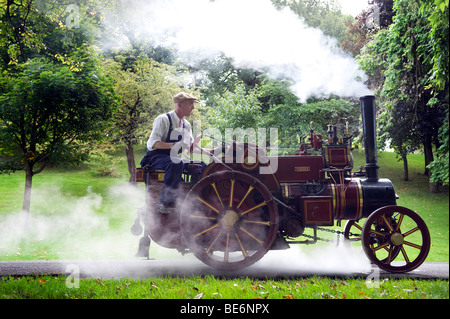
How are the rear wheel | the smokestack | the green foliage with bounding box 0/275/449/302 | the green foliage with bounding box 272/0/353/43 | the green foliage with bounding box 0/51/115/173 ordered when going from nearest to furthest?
the green foliage with bounding box 0/275/449/302 → the rear wheel → the smokestack → the green foliage with bounding box 0/51/115/173 → the green foliage with bounding box 272/0/353/43

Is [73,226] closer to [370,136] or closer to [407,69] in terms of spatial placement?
[370,136]

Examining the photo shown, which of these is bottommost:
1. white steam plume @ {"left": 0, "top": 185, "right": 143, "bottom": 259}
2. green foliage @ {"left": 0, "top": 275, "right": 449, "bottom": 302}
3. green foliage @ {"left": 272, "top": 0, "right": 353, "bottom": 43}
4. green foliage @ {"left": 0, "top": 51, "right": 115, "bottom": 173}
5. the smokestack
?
green foliage @ {"left": 0, "top": 275, "right": 449, "bottom": 302}

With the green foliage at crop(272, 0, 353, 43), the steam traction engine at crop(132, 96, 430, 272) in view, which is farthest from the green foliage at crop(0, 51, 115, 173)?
the green foliage at crop(272, 0, 353, 43)

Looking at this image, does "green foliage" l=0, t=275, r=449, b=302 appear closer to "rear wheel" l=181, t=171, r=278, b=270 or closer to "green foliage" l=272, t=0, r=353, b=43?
"rear wheel" l=181, t=171, r=278, b=270

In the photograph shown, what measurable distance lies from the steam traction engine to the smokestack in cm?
1

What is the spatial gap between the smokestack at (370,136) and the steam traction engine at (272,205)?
1cm

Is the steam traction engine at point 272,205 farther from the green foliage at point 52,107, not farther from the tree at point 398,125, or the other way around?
the tree at point 398,125

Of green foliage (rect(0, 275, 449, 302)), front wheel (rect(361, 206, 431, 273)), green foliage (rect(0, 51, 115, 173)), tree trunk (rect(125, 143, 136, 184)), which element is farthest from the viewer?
tree trunk (rect(125, 143, 136, 184))

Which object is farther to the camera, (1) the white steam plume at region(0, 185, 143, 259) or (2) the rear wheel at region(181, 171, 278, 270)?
(1) the white steam plume at region(0, 185, 143, 259)

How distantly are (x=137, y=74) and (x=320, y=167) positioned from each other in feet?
26.6

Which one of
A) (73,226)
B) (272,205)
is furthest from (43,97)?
(272,205)

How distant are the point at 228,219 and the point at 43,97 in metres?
4.78

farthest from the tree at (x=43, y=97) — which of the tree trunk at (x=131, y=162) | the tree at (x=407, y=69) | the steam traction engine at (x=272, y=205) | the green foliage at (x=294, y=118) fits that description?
the tree at (x=407, y=69)

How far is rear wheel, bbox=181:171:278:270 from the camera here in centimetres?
474
